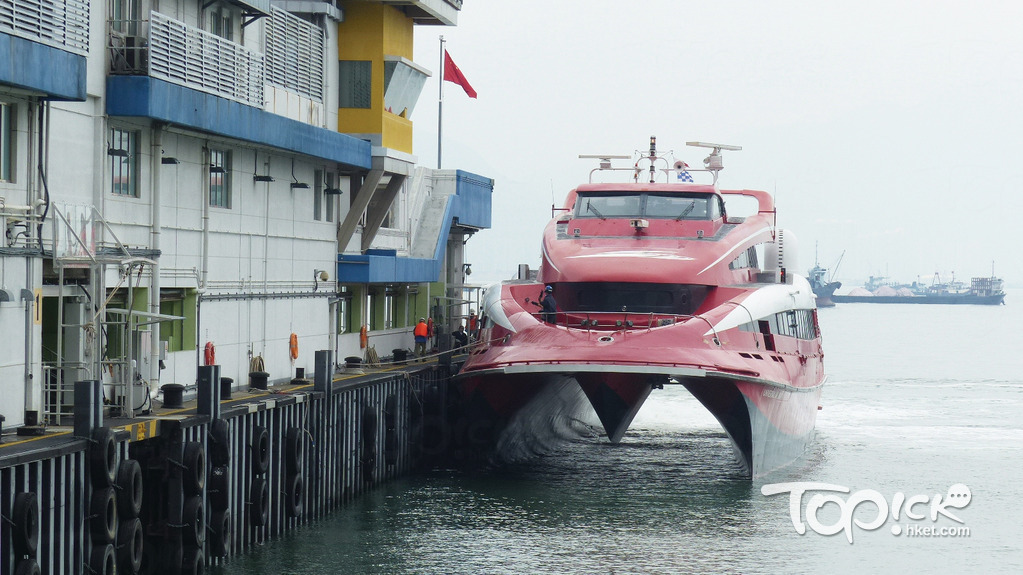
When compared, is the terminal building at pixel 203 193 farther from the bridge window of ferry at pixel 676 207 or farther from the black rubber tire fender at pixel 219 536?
the bridge window of ferry at pixel 676 207

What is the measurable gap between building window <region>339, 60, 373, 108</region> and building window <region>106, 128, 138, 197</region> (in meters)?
10.6

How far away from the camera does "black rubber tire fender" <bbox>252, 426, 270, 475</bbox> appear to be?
73.1 feet

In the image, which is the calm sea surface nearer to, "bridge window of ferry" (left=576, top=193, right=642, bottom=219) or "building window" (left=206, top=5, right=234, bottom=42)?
"bridge window of ferry" (left=576, top=193, right=642, bottom=219)

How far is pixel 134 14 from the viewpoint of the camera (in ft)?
74.9

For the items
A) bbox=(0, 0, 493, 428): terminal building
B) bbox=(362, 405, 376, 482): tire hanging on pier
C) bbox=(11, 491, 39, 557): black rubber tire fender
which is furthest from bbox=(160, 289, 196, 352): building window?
bbox=(11, 491, 39, 557): black rubber tire fender

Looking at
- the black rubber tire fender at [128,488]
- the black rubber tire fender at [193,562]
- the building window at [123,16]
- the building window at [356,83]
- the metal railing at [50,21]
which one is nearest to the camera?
the metal railing at [50,21]

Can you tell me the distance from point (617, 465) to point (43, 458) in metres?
20.5

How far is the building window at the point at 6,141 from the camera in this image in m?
18.4

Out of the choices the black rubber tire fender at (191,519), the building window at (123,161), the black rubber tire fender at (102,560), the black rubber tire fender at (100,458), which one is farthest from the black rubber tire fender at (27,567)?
the building window at (123,161)

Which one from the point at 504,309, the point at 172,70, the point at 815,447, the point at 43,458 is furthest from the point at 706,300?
the point at 43,458

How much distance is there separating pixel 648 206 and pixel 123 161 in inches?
573

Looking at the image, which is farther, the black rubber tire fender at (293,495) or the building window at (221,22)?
the building window at (221,22)

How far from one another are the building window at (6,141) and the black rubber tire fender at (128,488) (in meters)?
4.43

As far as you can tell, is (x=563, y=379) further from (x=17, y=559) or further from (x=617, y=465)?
(x=17, y=559)
